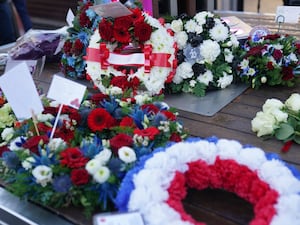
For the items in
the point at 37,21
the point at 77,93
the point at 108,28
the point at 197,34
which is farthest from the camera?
the point at 37,21

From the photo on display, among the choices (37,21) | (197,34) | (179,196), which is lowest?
(37,21)

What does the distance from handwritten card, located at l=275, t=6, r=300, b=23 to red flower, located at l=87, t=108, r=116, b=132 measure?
0.95 m

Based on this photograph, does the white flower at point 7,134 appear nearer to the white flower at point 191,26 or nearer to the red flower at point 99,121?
the red flower at point 99,121

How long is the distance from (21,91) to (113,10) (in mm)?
509

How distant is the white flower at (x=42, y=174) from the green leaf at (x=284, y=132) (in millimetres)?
682

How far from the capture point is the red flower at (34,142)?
42.9 inches

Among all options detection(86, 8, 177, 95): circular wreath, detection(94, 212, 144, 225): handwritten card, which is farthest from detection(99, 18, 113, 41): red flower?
detection(94, 212, 144, 225): handwritten card

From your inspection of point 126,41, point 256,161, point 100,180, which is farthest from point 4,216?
point 126,41

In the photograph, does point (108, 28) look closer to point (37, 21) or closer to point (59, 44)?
point (59, 44)

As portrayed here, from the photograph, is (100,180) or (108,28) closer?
(100,180)

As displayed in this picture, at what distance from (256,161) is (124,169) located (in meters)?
0.30

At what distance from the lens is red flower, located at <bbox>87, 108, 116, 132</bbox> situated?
3.92ft

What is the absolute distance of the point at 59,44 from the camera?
81.3 inches

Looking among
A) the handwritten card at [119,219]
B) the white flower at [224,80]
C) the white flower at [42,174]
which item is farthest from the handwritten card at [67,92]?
the white flower at [224,80]
